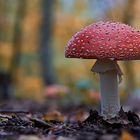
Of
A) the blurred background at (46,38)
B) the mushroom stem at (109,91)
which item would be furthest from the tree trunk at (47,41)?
the mushroom stem at (109,91)

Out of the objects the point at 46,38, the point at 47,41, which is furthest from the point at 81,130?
the point at 46,38

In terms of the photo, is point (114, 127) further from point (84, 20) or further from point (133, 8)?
point (84, 20)

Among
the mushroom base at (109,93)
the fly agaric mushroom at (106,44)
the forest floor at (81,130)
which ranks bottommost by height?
the forest floor at (81,130)

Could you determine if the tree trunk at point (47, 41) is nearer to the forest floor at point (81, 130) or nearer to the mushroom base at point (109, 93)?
the mushroom base at point (109, 93)

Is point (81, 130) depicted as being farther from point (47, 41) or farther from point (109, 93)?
point (47, 41)

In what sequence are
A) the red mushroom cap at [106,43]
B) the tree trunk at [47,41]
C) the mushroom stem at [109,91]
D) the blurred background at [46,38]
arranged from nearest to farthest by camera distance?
the red mushroom cap at [106,43] → the mushroom stem at [109,91] → the tree trunk at [47,41] → the blurred background at [46,38]

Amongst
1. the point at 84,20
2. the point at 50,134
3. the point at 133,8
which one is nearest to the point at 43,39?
the point at 133,8

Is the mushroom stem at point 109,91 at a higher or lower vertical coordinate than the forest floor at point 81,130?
higher

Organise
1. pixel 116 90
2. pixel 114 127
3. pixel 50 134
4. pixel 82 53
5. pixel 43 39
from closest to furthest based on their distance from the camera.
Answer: pixel 50 134 → pixel 114 127 → pixel 82 53 → pixel 116 90 → pixel 43 39
